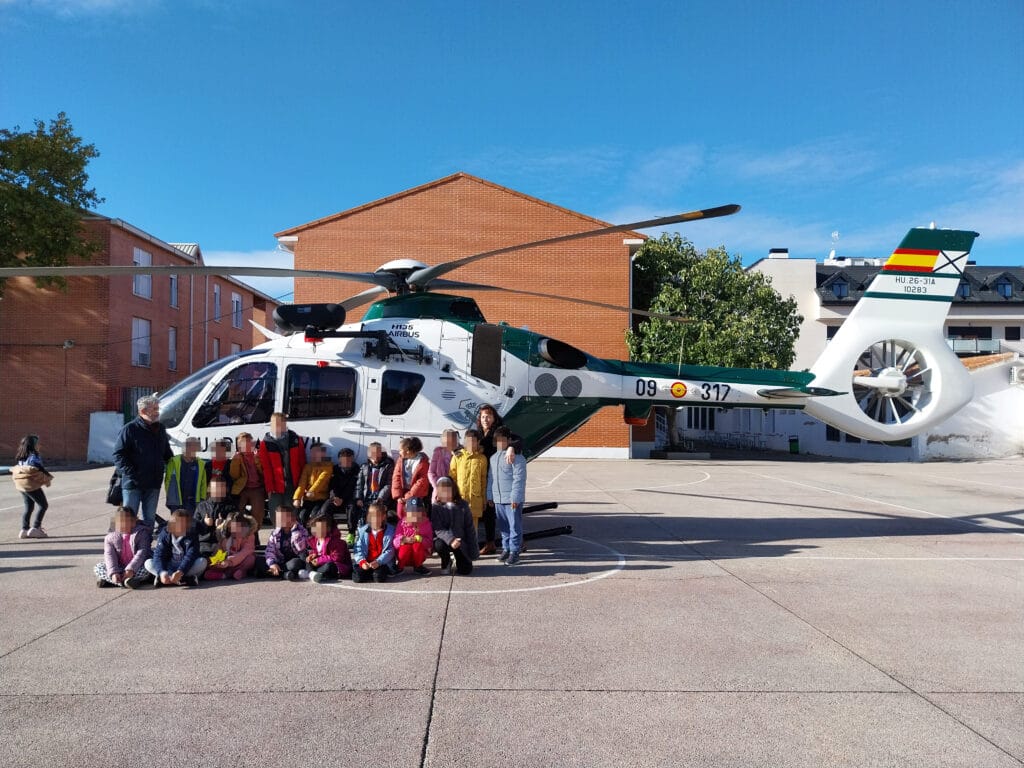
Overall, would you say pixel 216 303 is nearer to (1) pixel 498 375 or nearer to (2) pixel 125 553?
(1) pixel 498 375

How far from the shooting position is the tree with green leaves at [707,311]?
2731 centimetres

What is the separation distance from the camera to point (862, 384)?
34.0ft

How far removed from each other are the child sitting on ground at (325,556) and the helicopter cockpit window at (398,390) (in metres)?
2.32

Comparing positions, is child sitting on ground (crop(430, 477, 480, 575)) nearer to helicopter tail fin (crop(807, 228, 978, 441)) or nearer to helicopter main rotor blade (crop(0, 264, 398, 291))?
helicopter main rotor blade (crop(0, 264, 398, 291))

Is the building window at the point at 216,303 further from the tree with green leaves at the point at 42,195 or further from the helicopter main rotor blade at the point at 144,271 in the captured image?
the helicopter main rotor blade at the point at 144,271

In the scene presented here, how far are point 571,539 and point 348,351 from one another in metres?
3.85

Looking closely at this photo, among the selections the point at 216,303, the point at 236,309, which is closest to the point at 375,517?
the point at 216,303

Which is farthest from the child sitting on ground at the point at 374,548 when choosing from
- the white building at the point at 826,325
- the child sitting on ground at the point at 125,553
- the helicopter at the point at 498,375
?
the white building at the point at 826,325

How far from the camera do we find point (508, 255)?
28719mm

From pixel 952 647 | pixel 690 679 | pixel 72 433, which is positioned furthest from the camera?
pixel 72 433

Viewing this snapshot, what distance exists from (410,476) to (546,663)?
3.83 meters

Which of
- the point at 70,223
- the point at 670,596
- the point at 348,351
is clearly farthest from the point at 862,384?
Answer: the point at 70,223

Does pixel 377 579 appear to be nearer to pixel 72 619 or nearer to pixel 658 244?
pixel 72 619

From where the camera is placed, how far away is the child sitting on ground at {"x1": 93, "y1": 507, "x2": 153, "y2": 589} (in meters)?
6.67
